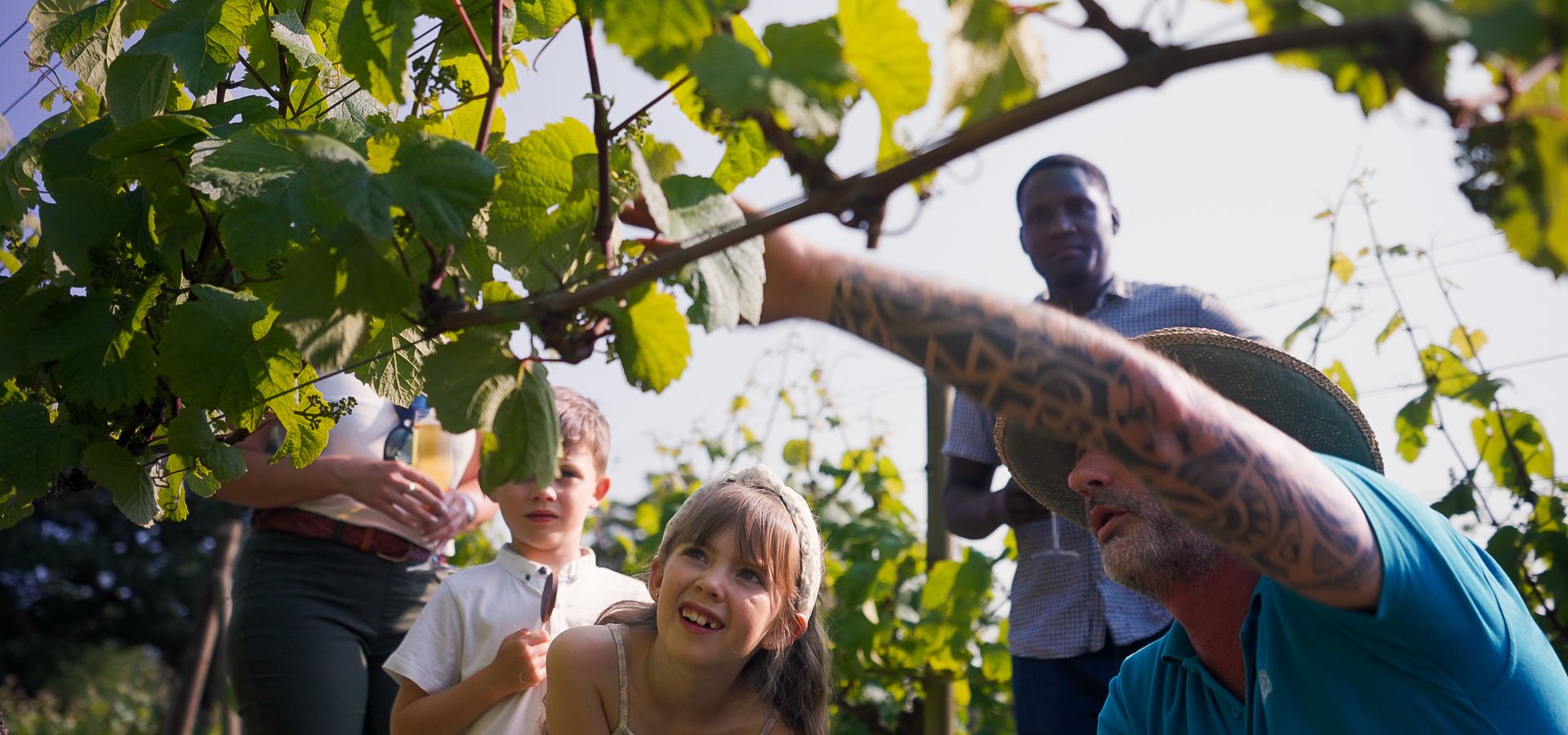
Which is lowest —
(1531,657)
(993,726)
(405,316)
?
(993,726)

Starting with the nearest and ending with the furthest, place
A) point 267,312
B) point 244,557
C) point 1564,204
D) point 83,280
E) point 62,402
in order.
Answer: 1. point 1564,204
2. point 267,312
3. point 83,280
4. point 62,402
5. point 244,557

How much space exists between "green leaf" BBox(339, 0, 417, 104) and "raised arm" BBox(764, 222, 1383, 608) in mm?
370

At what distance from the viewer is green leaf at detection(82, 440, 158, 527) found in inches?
63.4

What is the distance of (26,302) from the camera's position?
4.95ft

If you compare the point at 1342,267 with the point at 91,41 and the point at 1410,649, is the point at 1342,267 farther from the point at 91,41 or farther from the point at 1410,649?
the point at 91,41

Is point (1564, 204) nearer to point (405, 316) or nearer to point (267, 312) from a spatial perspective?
point (405, 316)

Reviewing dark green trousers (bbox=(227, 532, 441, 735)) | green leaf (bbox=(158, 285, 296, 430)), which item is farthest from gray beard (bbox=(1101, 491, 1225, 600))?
dark green trousers (bbox=(227, 532, 441, 735))

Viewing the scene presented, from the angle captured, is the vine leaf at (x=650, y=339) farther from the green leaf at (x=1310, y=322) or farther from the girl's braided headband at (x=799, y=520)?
the green leaf at (x=1310, y=322)

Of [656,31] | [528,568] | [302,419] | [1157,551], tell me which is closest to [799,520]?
[528,568]

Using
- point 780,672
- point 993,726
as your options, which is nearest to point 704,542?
point 780,672

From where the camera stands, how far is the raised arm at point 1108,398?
122 cm

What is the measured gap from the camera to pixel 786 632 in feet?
9.41

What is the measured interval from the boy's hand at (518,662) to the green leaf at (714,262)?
181cm

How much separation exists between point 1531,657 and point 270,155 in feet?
5.02
